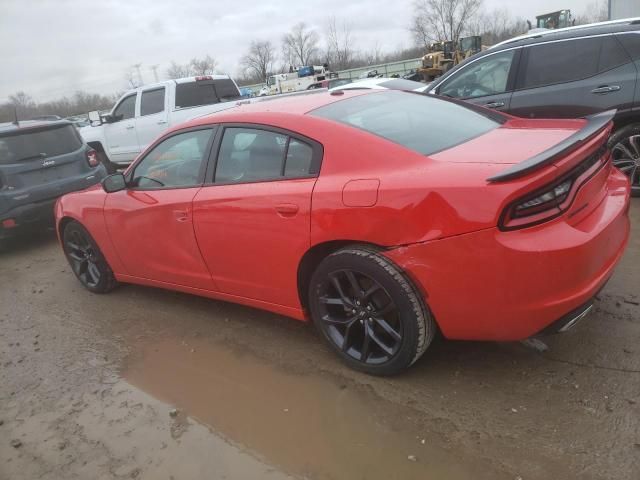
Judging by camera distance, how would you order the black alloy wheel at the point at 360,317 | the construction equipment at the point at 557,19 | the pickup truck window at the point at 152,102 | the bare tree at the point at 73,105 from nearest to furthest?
the black alloy wheel at the point at 360,317 < the pickup truck window at the point at 152,102 < the construction equipment at the point at 557,19 < the bare tree at the point at 73,105

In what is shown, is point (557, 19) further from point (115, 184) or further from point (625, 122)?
point (115, 184)

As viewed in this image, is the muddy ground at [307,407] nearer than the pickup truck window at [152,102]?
Yes

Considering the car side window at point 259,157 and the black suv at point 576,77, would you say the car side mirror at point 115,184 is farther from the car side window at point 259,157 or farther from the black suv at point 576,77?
the black suv at point 576,77

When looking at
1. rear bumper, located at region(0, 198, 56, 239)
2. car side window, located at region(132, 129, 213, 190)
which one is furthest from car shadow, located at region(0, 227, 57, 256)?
car side window, located at region(132, 129, 213, 190)

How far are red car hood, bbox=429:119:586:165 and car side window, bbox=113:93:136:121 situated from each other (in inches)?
358

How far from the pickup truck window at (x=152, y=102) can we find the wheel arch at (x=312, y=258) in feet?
26.3

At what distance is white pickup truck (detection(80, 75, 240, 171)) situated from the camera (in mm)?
9727

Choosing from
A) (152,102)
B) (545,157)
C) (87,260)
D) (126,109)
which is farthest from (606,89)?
(126,109)

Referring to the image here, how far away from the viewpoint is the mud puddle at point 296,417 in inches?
88.1

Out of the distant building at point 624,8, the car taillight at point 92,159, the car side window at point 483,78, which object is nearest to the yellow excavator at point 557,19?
the distant building at point 624,8

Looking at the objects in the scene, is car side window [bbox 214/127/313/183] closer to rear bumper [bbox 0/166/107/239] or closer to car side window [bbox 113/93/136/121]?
rear bumper [bbox 0/166/107/239]

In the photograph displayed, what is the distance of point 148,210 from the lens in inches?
146

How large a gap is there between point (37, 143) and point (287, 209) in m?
5.33

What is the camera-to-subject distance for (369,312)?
2711mm
